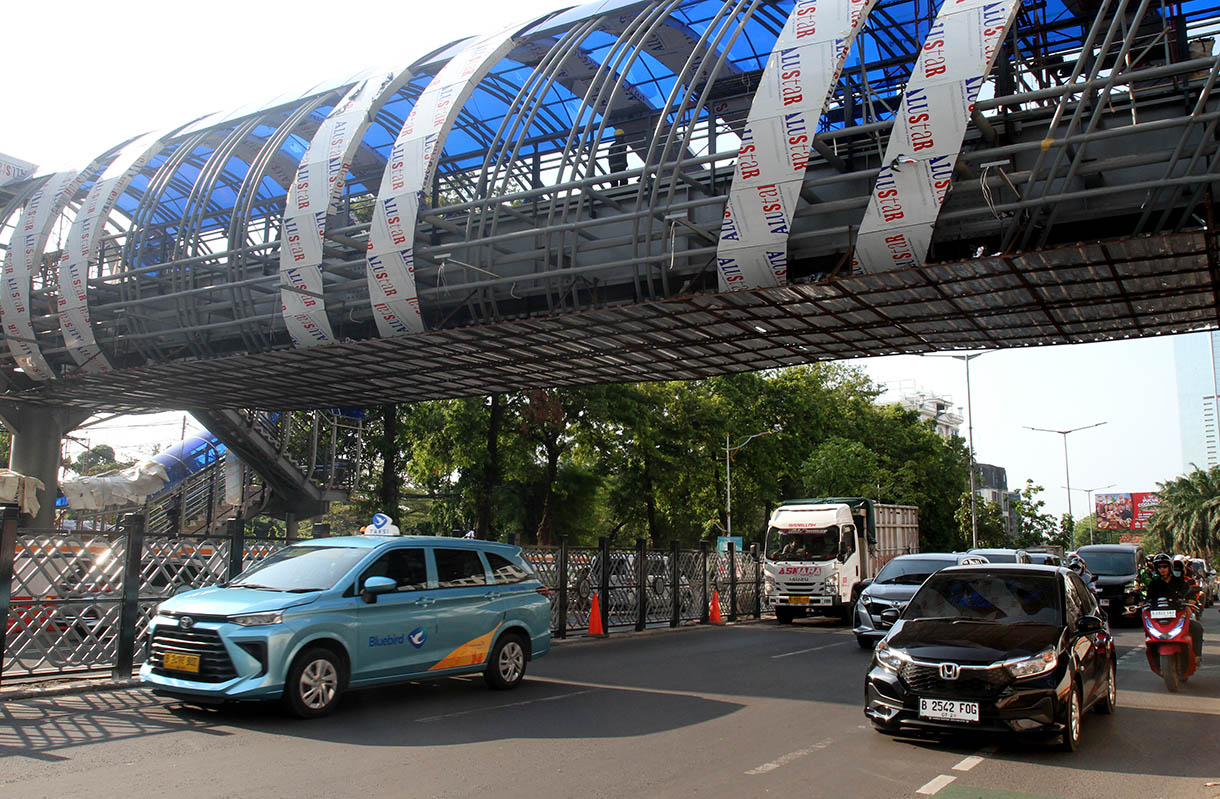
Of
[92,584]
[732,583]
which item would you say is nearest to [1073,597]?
[92,584]

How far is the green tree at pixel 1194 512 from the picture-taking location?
59028 mm

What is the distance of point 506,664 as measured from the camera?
37.3 ft

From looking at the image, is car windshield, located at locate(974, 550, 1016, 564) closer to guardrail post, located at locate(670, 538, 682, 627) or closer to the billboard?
guardrail post, located at locate(670, 538, 682, 627)

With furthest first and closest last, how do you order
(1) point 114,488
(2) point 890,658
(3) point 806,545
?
(1) point 114,488, (3) point 806,545, (2) point 890,658

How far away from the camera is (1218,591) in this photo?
1727 inches

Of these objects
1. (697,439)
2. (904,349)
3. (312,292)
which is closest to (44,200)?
(312,292)

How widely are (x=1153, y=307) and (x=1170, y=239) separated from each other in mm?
4097

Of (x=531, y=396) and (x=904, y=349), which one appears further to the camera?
(x=531, y=396)

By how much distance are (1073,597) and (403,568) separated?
6917 millimetres

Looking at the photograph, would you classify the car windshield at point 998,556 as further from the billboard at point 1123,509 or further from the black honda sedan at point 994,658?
the billboard at point 1123,509

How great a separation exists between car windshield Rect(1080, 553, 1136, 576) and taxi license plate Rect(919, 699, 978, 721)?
65.0ft

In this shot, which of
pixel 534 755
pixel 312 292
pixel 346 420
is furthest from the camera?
pixel 346 420

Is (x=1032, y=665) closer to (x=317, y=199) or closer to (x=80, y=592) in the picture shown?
(x=80, y=592)

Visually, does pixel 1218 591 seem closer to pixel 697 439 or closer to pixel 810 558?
pixel 697 439
